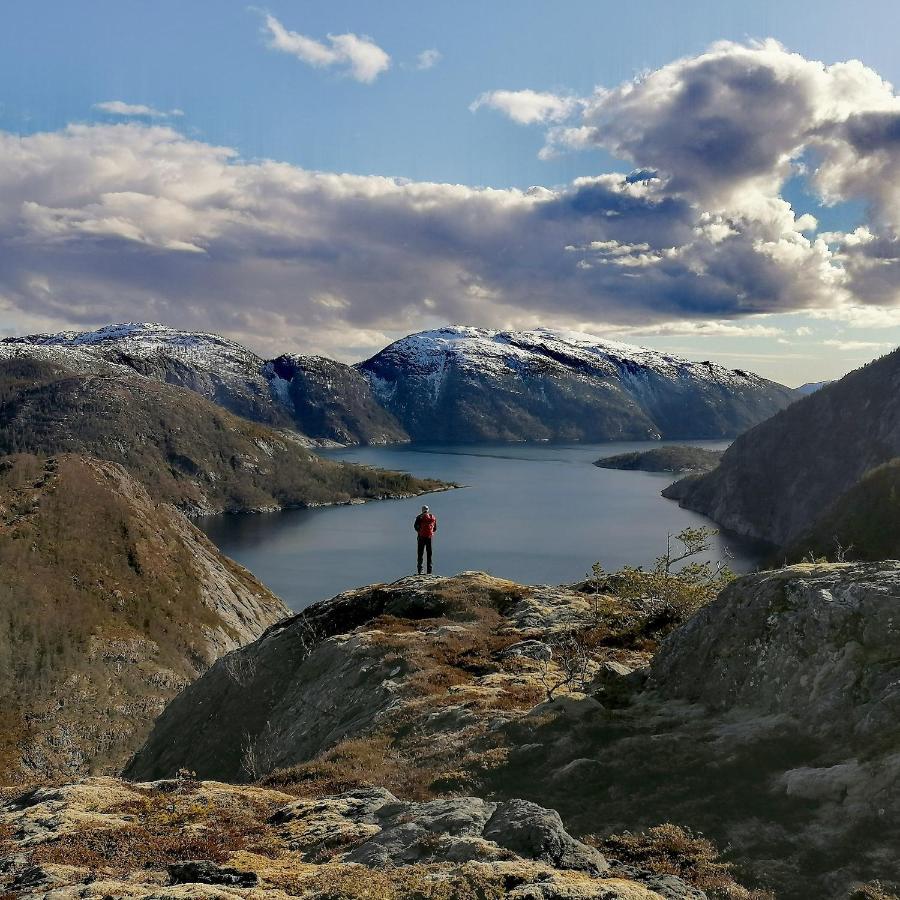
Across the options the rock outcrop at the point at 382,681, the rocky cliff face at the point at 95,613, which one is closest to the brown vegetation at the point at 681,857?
the rock outcrop at the point at 382,681

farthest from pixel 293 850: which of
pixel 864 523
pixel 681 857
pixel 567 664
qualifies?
pixel 864 523

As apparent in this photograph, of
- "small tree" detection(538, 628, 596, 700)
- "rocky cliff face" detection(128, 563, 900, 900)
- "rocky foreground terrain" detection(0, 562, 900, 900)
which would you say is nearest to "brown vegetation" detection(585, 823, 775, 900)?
"rocky foreground terrain" detection(0, 562, 900, 900)

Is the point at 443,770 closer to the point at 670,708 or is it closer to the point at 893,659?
the point at 670,708


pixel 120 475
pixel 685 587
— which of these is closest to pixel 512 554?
pixel 120 475

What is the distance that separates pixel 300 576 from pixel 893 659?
164982 mm

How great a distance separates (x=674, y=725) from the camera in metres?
17.5

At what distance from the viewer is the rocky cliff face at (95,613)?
78125 mm

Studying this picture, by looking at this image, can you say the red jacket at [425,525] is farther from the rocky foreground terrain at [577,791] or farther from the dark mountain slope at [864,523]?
the dark mountain slope at [864,523]

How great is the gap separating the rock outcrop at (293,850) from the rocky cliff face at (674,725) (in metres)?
2.31

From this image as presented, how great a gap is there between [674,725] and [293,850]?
9.60 m

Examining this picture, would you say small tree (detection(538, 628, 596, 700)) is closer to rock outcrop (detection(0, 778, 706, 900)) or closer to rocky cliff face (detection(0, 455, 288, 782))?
rock outcrop (detection(0, 778, 706, 900))

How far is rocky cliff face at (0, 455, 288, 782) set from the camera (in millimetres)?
78125

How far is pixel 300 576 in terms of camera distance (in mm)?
171500

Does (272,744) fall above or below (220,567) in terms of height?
above
